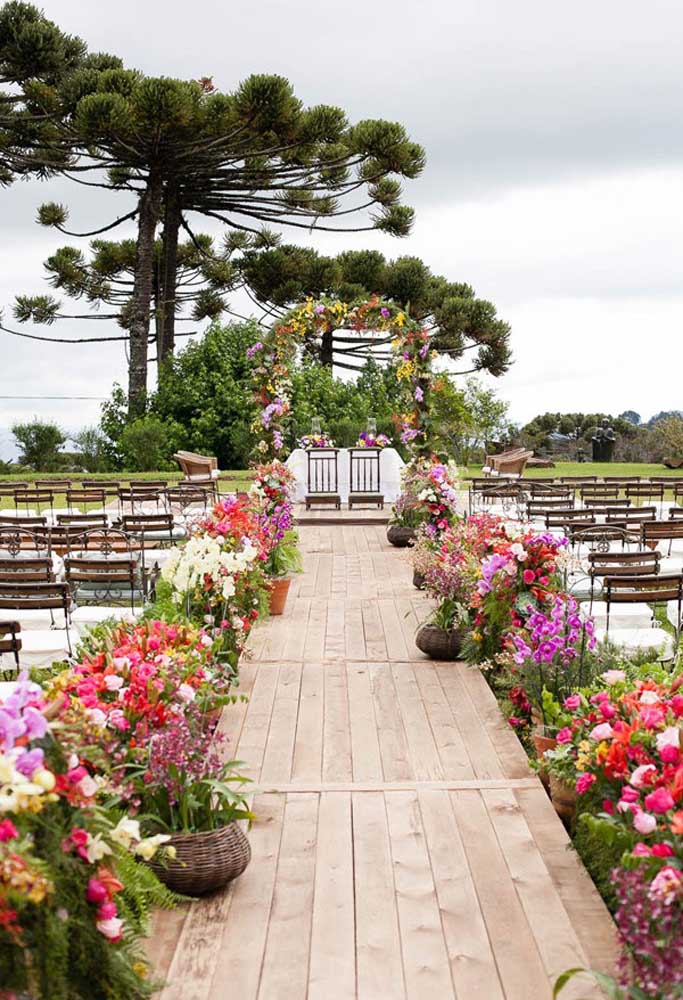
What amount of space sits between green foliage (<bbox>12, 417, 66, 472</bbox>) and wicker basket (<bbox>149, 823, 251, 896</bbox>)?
25806 mm

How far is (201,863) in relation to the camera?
12.8ft

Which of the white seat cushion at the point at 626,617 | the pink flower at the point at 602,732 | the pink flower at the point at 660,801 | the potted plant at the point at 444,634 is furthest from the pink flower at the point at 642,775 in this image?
the white seat cushion at the point at 626,617

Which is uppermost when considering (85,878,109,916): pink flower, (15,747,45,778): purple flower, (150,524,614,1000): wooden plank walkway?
(15,747,45,778): purple flower

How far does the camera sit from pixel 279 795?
497 cm

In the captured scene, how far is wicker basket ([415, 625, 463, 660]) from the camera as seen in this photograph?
7.64 metres

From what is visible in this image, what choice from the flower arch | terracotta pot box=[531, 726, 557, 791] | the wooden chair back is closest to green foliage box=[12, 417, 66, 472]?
the flower arch

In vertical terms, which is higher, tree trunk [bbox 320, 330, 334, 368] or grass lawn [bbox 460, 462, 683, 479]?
tree trunk [bbox 320, 330, 334, 368]

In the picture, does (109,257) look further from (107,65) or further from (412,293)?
(412,293)

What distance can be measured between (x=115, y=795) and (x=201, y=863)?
1.53 feet

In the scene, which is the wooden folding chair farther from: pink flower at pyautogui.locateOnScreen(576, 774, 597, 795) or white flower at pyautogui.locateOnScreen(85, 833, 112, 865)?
white flower at pyautogui.locateOnScreen(85, 833, 112, 865)

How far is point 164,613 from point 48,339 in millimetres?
29198

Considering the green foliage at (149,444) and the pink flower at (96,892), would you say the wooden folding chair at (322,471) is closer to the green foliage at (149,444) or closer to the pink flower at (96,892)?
the green foliage at (149,444)

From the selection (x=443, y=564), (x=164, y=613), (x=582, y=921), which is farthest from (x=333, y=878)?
(x=443, y=564)

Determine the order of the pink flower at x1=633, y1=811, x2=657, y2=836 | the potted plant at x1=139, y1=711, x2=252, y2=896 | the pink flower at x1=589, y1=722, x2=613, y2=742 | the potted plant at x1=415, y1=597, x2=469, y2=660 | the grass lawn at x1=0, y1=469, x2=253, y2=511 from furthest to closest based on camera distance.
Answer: the grass lawn at x1=0, y1=469, x2=253, y2=511, the potted plant at x1=415, y1=597, x2=469, y2=660, the potted plant at x1=139, y1=711, x2=252, y2=896, the pink flower at x1=589, y1=722, x2=613, y2=742, the pink flower at x1=633, y1=811, x2=657, y2=836
